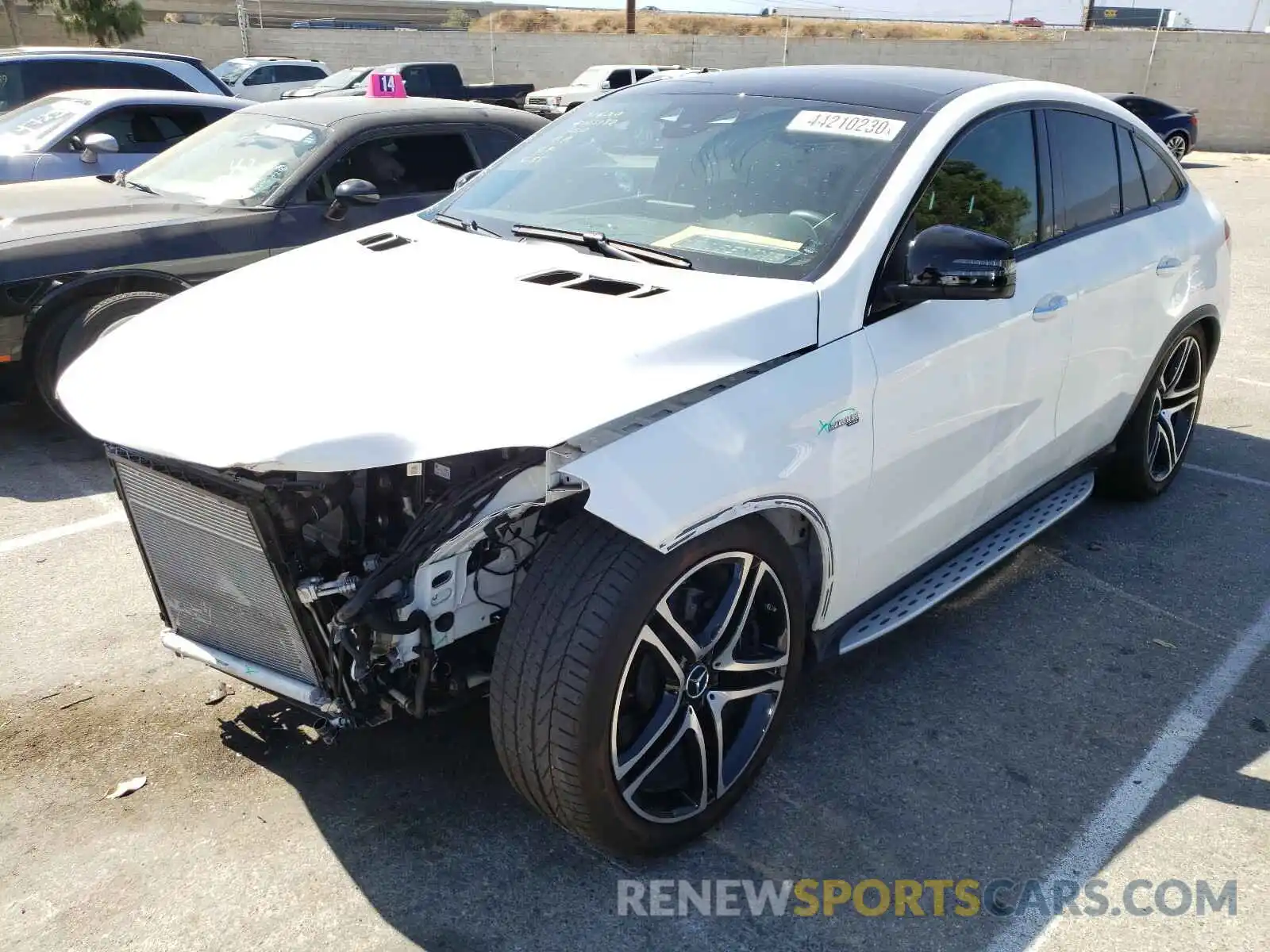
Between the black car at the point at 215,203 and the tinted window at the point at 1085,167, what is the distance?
3350 millimetres

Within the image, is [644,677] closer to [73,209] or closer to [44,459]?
[44,459]

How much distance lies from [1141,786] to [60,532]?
4.32 metres

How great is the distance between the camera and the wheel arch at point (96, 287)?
526 centimetres

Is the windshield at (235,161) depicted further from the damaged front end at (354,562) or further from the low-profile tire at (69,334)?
the damaged front end at (354,562)

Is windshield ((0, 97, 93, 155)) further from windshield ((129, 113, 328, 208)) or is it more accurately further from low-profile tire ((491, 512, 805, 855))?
low-profile tire ((491, 512, 805, 855))

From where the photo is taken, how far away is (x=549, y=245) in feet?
10.8

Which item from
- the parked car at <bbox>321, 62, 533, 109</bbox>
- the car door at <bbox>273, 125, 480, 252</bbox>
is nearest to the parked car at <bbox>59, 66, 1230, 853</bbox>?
the car door at <bbox>273, 125, 480, 252</bbox>

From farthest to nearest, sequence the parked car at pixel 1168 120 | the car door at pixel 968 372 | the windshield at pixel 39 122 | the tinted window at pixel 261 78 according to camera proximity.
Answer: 1. the tinted window at pixel 261 78
2. the parked car at pixel 1168 120
3. the windshield at pixel 39 122
4. the car door at pixel 968 372

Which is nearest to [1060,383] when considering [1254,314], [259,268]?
[259,268]

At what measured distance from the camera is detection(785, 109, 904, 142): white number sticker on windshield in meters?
3.29

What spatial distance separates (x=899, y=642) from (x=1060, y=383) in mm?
1079

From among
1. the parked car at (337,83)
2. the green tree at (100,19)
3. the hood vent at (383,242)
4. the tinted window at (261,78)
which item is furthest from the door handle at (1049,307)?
the green tree at (100,19)

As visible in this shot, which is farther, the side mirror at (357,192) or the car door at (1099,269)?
the side mirror at (357,192)

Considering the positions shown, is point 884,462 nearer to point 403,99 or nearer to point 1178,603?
point 1178,603
